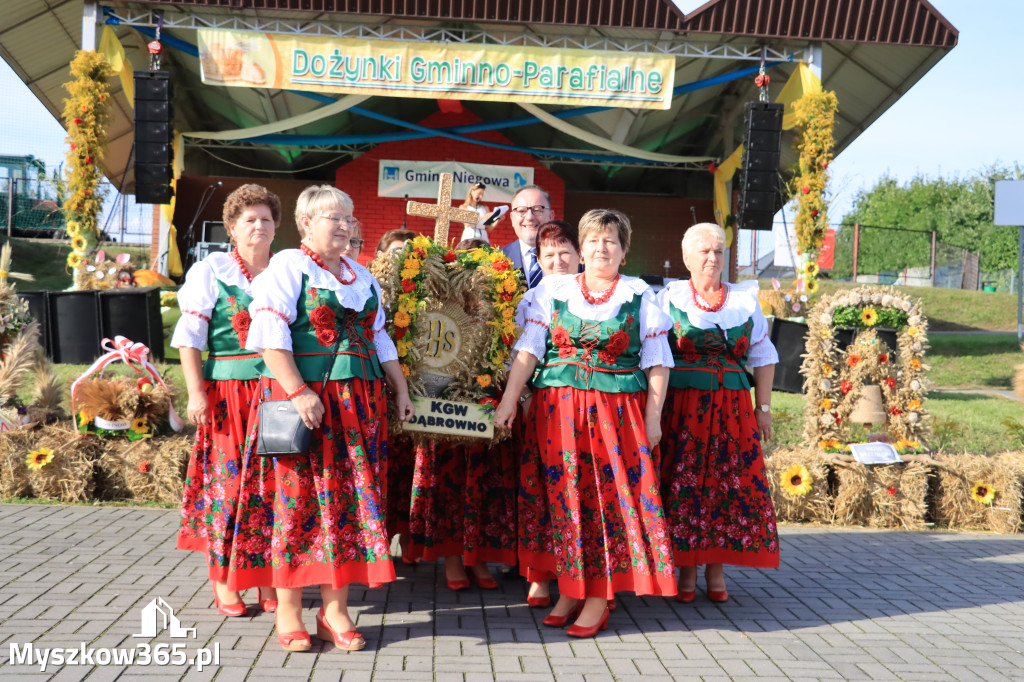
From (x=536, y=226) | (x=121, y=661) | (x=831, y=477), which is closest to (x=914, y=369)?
(x=831, y=477)

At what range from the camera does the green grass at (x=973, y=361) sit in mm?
12703

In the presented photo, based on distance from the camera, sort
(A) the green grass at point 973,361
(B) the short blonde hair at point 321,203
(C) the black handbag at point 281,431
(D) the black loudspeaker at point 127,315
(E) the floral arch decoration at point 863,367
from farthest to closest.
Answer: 1. (A) the green grass at point 973,361
2. (D) the black loudspeaker at point 127,315
3. (E) the floral arch decoration at point 863,367
4. (B) the short blonde hair at point 321,203
5. (C) the black handbag at point 281,431

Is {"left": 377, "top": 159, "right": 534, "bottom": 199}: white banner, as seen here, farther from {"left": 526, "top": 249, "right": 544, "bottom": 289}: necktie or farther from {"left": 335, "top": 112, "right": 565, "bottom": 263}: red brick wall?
{"left": 526, "top": 249, "right": 544, "bottom": 289}: necktie

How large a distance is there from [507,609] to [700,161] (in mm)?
13409

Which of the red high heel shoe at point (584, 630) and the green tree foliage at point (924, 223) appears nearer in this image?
the red high heel shoe at point (584, 630)

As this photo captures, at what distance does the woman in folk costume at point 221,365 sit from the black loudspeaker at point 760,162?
9457 millimetres

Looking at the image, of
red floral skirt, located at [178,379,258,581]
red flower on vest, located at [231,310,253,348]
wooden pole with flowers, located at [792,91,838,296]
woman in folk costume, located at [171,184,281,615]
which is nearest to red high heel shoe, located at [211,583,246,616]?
woman in folk costume, located at [171,184,281,615]

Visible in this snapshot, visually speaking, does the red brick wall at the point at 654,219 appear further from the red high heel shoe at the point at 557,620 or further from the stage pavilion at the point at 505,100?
the red high heel shoe at the point at 557,620

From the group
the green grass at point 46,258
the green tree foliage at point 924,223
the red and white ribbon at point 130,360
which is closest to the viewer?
the red and white ribbon at point 130,360

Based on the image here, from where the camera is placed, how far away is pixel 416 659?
3.42 meters

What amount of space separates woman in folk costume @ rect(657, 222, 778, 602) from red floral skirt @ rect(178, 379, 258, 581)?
1987 mm

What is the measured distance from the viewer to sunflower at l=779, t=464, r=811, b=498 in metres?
6.06

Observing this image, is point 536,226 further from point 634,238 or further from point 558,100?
point 634,238

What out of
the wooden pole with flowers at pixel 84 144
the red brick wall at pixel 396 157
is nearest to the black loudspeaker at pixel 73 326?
the wooden pole with flowers at pixel 84 144
